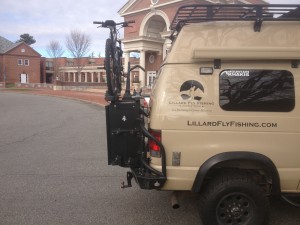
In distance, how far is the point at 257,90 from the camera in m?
3.87

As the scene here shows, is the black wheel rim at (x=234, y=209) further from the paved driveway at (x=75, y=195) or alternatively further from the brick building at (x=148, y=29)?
the brick building at (x=148, y=29)

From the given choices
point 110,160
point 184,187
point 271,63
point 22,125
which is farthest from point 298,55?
point 22,125

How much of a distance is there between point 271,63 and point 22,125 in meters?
11.2

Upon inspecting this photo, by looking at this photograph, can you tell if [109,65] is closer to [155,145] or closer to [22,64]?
[155,145]

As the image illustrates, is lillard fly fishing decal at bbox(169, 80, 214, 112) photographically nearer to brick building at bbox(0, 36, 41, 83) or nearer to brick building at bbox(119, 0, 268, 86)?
brick building at bbox(119, 0, 268, 86)

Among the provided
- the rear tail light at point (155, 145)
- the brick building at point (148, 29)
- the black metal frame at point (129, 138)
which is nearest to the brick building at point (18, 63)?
the brick building at point (148, 29)

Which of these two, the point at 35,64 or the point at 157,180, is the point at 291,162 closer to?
the point at 157,180

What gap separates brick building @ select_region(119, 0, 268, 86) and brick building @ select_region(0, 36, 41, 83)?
36.7 m

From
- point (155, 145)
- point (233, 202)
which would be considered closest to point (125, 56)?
point (155, 145)

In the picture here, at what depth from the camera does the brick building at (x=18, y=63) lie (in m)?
69.5

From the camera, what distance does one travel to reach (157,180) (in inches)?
153

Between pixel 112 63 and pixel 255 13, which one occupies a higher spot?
pixel 255 13

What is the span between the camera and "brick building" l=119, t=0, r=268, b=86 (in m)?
38.2

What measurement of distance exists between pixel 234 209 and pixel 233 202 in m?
0.08
